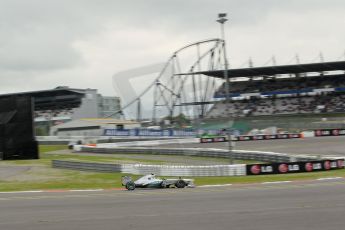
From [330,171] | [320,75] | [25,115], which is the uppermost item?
[320,75]

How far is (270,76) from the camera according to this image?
3226 inches

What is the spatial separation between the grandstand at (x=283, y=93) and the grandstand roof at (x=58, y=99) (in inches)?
1596

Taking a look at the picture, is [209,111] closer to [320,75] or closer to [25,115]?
[320,75]

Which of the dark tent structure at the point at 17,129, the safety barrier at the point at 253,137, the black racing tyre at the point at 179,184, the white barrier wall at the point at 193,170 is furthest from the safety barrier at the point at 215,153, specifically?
the safety barrier at the point at 253,137

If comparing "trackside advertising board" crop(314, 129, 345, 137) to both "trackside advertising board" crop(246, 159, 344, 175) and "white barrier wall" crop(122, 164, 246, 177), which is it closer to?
"trackside advertising board" crop(246, 159, 344, 175)

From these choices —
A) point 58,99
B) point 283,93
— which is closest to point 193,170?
point 283,93

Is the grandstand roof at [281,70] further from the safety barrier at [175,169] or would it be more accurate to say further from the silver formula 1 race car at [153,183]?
the silver formula 1 race car at [153,183]

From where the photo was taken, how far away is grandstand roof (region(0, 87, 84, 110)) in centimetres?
10531

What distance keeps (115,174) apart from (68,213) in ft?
44.1

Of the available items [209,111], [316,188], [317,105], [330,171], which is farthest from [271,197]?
[209,111]

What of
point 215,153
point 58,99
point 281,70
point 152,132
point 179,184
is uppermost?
point 281,70

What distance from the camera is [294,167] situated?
24672mm

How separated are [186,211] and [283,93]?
223ft

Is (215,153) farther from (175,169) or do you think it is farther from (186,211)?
(186,211)
